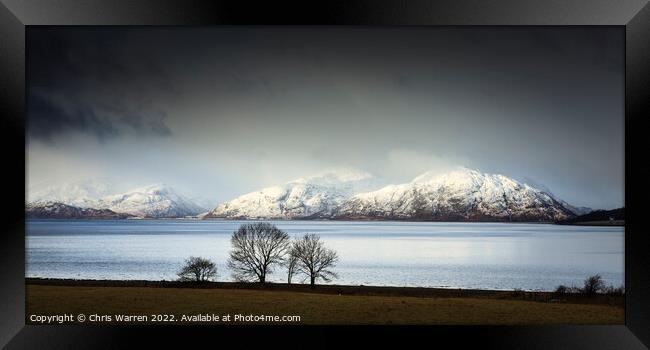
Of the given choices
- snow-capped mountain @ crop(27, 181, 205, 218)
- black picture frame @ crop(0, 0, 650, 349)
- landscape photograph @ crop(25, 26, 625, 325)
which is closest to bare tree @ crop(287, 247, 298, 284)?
landscape photograph @ crop(25, 26, 625, 325)

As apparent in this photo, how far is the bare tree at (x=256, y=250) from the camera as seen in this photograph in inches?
238

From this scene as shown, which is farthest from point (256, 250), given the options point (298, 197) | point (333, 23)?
point (333, 23)

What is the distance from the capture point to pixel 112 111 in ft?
19.7

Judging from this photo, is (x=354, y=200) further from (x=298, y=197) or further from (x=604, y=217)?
(x=604, y=217)

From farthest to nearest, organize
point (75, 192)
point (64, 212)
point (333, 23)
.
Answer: point (75, 192) < point (64, 212) < point (333, 23)

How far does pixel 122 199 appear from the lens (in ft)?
20.4

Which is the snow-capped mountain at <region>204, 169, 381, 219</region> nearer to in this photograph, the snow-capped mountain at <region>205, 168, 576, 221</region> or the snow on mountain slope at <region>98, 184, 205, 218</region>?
the snow-capped mountain at <region>205, 168, 576, 221</region>

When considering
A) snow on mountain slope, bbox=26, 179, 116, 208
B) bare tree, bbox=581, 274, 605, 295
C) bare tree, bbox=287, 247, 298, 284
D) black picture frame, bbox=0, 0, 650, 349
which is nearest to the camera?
black picture frame, bbox=0, 0, 650, 349

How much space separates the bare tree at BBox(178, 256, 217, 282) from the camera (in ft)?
19.9

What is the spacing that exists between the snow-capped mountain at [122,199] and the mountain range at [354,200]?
0.03ft

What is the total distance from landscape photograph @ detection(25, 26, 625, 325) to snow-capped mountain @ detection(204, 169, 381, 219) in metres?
0.02

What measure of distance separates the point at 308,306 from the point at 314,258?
1.73 feet

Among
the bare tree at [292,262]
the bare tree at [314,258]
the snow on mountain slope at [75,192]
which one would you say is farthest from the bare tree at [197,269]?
the snow on mountain slope at [75,192]

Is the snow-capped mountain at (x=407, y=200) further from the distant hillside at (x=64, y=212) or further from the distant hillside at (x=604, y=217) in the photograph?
the distant hillside at (x=64, y=212)
